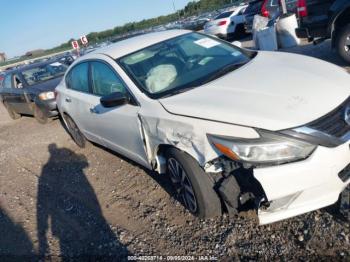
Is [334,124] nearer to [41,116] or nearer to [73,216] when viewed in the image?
[73,216]

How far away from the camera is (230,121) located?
2.79 m

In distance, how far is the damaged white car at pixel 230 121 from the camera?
2596 mm

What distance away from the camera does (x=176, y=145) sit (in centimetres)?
314

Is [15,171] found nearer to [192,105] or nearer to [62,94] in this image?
[62,94]

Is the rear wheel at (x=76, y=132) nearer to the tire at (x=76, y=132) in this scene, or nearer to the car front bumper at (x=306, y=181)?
the tire at (x=76, y=132)

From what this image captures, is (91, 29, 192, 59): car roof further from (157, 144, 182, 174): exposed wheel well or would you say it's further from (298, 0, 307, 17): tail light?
(298, 0, 307, 17): tail light

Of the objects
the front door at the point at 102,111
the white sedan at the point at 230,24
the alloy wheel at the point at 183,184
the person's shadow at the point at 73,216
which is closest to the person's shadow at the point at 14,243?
the person's shadow at the point at 73,216

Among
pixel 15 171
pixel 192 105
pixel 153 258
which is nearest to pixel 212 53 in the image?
pixel 192 105

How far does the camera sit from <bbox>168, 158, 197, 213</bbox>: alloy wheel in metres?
3.24

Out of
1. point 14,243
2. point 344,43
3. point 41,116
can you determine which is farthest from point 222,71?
point 41,116

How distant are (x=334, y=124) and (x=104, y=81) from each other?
270 centimetres

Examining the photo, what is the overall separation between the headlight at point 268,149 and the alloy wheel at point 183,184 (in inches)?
25.4

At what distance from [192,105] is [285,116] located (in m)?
0.82

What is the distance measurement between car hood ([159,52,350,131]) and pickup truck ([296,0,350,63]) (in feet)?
10.5
